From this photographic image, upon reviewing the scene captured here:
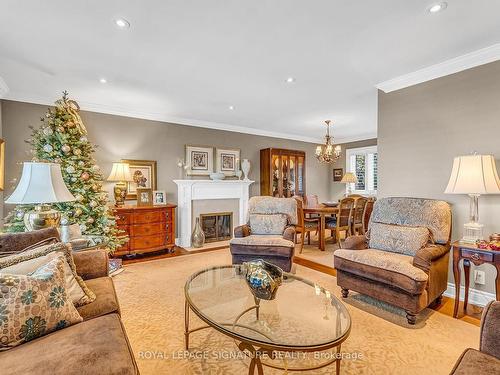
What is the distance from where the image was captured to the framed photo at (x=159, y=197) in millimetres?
4746

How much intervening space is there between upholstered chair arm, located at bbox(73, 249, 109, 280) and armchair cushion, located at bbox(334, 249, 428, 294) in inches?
86.6

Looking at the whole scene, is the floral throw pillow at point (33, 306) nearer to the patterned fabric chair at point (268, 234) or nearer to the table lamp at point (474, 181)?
the patterned fabric chair at point (268, 234)

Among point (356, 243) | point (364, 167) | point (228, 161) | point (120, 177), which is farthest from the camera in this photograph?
point (364, 167)

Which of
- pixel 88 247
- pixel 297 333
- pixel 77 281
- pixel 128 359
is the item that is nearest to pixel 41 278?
pixel 77 281

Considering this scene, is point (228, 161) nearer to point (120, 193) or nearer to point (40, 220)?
point (120, 193)

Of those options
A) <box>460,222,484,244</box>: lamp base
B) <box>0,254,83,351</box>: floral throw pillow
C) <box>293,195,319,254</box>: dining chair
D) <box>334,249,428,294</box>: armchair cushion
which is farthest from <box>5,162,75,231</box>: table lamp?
<box>460,222,484,244</box>: lamp base

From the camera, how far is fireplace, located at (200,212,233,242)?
5.42 metres

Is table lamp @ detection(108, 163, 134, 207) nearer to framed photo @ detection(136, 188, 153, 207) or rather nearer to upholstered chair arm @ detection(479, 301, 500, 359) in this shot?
framed photo @ detection(136, 188, 153, 207)

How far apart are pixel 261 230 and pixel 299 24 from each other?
2.59 m

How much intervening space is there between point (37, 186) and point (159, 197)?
2.68 meters

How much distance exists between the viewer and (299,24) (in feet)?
7.05

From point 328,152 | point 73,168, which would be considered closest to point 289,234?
point 328,152

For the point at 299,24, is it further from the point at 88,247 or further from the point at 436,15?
the point at 88,247

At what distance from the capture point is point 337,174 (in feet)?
24.8
